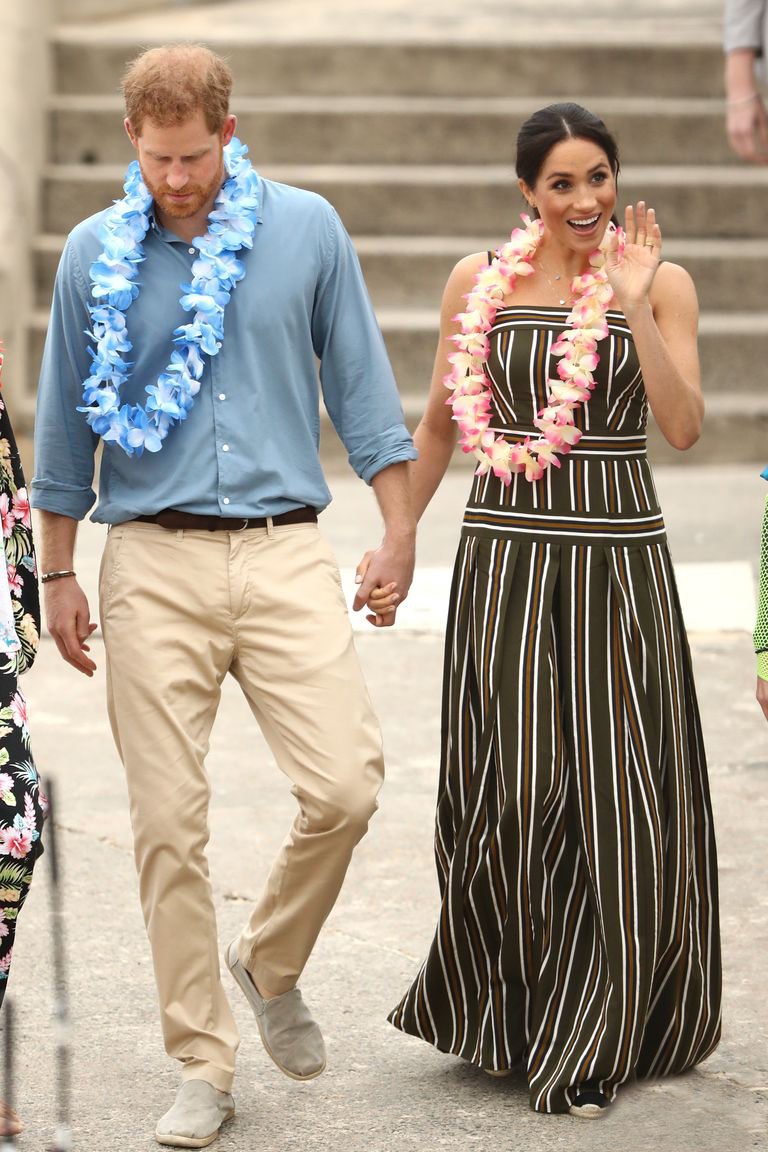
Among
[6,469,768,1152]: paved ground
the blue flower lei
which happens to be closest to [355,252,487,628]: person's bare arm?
the blue flower lei

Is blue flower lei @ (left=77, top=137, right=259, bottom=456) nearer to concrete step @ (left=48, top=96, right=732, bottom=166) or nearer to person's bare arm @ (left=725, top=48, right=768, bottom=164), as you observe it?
person's bare arm @ (left=725, top=48, right=768, bottom=164)

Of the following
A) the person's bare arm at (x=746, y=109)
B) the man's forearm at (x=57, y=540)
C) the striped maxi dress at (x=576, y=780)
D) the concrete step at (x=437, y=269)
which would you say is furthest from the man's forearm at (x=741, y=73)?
the concrete step at (x=437, y=269)

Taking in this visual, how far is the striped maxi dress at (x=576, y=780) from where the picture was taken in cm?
376

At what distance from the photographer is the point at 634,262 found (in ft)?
12.3

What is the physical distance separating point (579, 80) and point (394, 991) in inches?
389

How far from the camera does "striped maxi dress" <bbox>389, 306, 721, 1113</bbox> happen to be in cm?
376

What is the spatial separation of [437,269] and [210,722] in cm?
865

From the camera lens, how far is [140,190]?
3.80m

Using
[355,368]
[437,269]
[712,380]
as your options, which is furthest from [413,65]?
[355,368]

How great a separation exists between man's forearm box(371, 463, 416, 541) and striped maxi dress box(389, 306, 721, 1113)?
15 centimetres

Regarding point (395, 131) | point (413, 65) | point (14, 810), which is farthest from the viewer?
point (413, 65)

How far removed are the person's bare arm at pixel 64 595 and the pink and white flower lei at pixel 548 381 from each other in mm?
802

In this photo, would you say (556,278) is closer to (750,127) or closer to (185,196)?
(185,196)

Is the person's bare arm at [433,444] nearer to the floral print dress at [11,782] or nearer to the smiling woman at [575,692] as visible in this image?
the smiling woman at [575,692]
